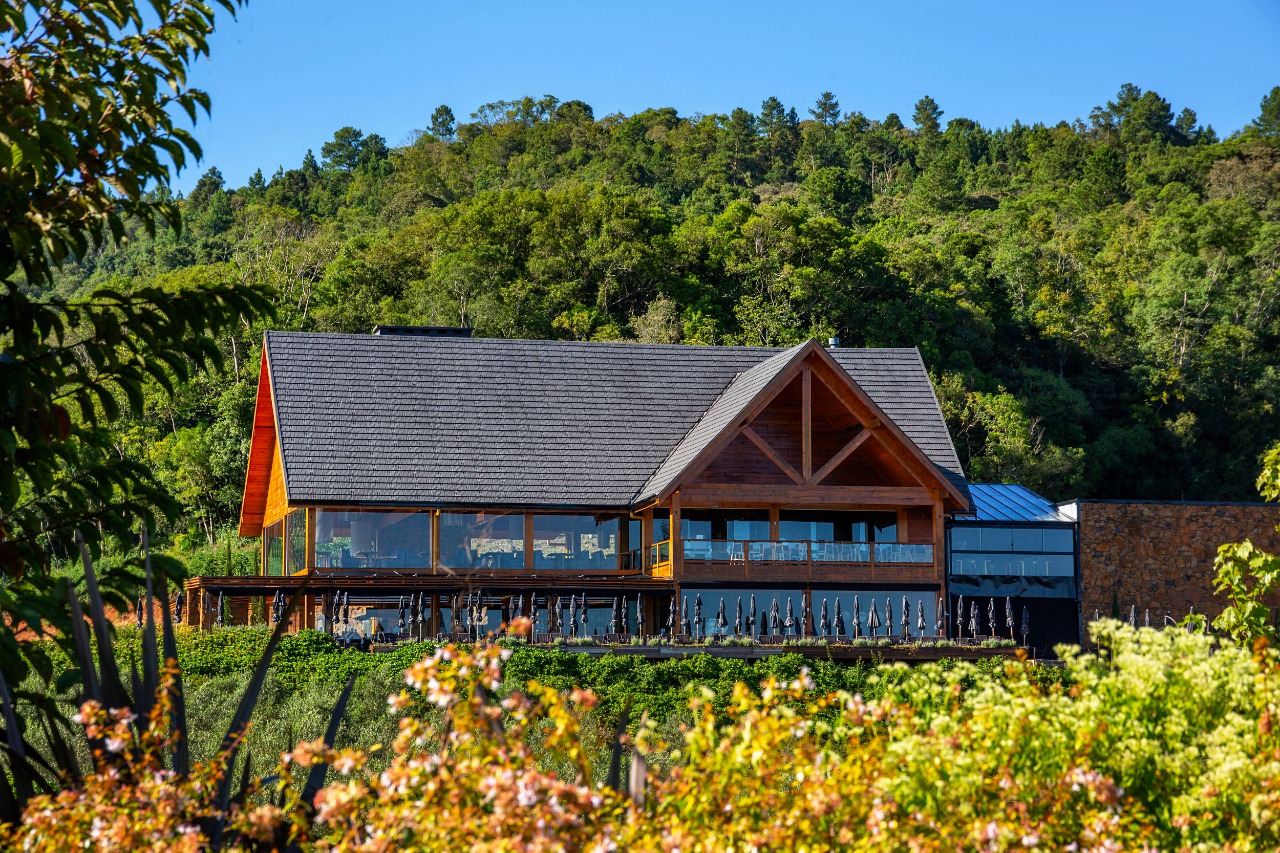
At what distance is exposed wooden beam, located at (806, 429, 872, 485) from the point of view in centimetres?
2419

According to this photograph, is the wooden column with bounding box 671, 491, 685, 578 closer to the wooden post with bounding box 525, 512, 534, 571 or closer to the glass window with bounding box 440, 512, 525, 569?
the wooden post with bounding box 525, 512, 534, 571

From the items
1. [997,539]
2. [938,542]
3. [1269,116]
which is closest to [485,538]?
[938,542]

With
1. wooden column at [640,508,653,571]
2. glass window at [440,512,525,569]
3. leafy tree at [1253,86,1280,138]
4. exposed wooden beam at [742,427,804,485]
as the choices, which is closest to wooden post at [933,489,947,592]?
exposed wooden beam at [742,427,804,485]

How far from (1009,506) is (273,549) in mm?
13894

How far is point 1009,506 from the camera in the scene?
2872cm

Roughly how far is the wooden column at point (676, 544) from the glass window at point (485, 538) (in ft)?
8.24

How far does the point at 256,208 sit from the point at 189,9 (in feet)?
224

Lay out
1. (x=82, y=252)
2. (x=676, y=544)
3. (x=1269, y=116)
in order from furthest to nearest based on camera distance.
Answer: (x=1269, y=116), (x=676, y=544), (x=82, y=252)

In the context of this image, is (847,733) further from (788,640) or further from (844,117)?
(844,117)

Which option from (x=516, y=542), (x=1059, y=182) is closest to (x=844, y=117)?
(x=1059, y=182)

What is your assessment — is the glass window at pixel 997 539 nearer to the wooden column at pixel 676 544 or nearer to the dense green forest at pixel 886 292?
the wooden column at pixel 676 544

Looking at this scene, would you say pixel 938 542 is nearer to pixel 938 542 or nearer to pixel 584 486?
pixel 938 542

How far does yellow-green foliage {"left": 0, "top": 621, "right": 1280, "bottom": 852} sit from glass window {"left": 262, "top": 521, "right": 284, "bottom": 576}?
66.5 ft

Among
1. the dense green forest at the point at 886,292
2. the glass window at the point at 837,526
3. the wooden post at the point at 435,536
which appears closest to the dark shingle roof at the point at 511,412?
the wooden post at the point at 435,536
